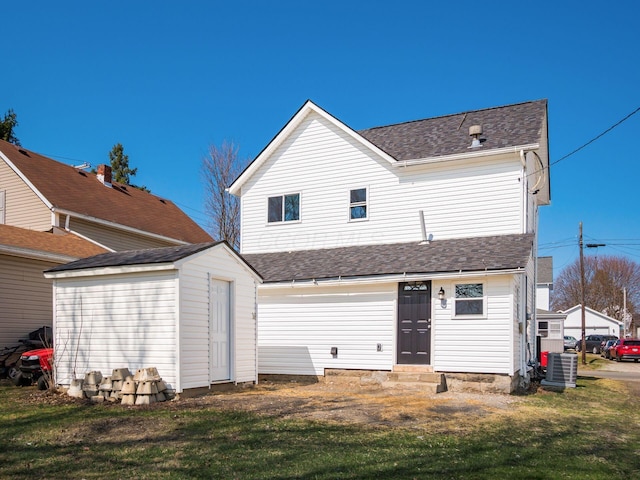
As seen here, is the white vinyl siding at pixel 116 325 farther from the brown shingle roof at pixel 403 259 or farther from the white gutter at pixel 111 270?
→ the brown shingle roof at pixel 403 259

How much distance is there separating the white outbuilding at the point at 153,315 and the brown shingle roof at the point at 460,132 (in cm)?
787

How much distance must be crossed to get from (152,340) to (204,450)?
457 cm

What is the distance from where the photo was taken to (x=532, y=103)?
1970 centimetres

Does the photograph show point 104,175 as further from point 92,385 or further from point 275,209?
point 92,385

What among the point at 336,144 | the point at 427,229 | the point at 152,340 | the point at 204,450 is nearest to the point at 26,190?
the point at 336,144

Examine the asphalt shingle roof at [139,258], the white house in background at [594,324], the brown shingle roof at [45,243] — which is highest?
the brown shingle roof at [45,243]

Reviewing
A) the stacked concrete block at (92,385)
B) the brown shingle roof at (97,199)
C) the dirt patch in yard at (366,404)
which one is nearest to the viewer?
the dirt patch in yard at (366,404)

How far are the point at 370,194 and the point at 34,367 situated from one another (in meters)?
10.5

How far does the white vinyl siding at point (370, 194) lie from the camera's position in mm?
16953

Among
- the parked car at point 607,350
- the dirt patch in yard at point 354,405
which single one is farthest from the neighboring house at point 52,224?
the parked car at point 607,350

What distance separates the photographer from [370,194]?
18.7 metres

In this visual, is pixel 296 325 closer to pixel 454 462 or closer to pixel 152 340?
pixel 152 340

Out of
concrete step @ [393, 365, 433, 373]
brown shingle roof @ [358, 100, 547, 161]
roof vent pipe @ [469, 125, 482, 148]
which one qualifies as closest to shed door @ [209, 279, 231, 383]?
concrete step @ [393, 365, 433, 373]

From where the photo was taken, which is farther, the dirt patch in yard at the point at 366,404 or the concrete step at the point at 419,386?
the concrete step at the point at 419,386
